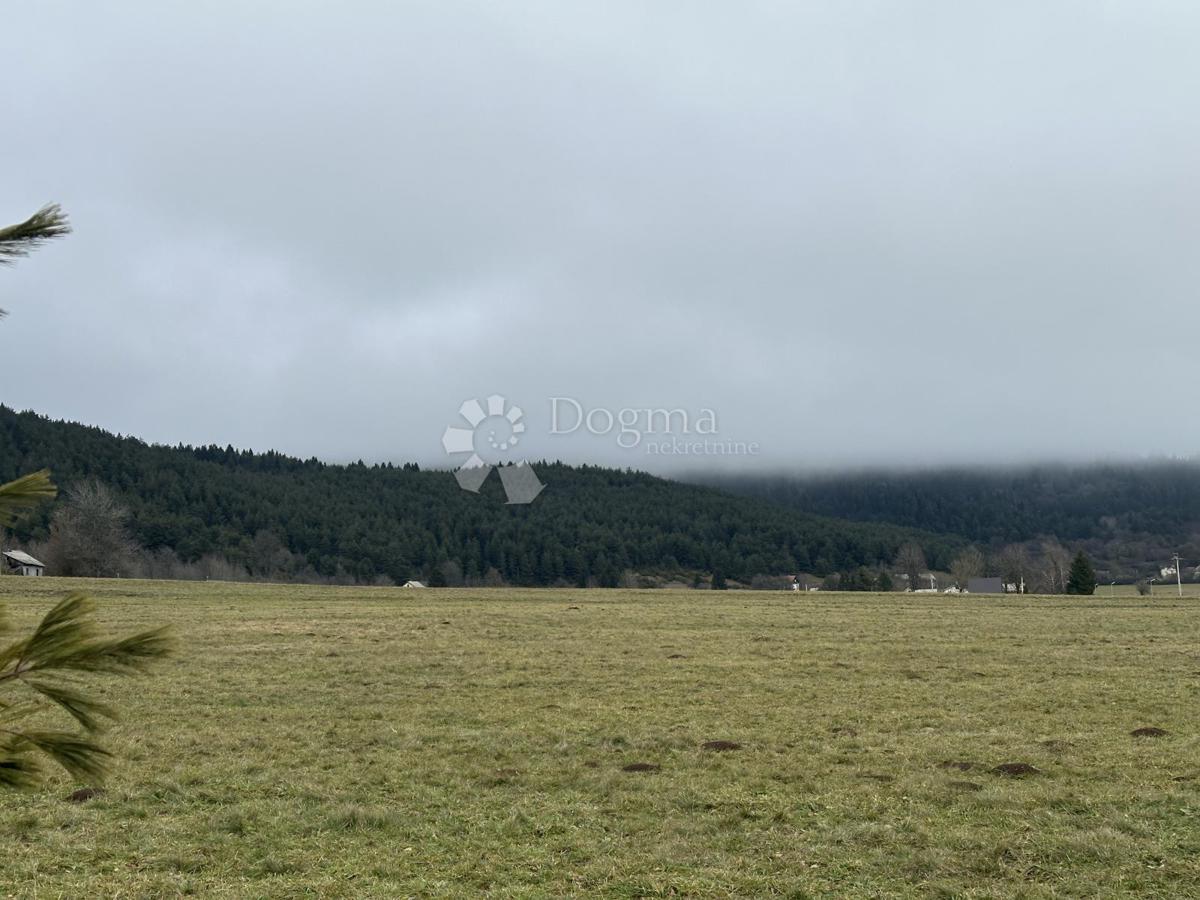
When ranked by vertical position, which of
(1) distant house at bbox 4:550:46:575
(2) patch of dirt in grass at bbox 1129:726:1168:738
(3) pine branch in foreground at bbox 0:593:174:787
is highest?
(3) pine branch in foreground at bbox 0:593:174:787

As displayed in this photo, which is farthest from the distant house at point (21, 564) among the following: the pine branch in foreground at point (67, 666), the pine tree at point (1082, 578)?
the pine branch in foreground at point (67, 666)

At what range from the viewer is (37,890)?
8.70 meters

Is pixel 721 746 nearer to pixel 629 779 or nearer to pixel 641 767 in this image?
pixel 641 767

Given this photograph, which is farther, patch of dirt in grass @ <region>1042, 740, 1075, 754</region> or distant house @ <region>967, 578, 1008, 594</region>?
distant house @ <region>967, 578, 1008, 594</region>

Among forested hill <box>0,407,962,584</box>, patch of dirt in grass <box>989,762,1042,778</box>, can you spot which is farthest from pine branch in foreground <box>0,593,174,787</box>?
forested hill <box>0,407,962,584</box>

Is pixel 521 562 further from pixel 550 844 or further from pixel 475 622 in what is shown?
pixel 550 844

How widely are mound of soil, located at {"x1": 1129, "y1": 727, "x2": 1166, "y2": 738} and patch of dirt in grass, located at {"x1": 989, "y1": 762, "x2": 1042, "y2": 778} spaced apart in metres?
3.40

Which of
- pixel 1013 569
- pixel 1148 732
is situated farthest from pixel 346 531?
pixel 1148 732

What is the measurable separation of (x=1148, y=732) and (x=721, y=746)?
22.7 ft

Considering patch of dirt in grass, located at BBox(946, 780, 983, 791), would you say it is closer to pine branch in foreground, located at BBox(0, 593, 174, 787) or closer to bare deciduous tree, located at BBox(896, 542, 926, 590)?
pine branch in foreground, located at BBox(0, 593, 174, 787)

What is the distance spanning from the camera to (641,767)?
13453 millimetres

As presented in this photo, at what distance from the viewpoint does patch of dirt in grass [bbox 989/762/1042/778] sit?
12.7m

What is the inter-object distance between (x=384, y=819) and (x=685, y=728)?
21.8 ft

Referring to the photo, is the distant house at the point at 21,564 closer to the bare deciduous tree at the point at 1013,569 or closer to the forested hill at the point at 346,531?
the forested hill at the point at 346,531
